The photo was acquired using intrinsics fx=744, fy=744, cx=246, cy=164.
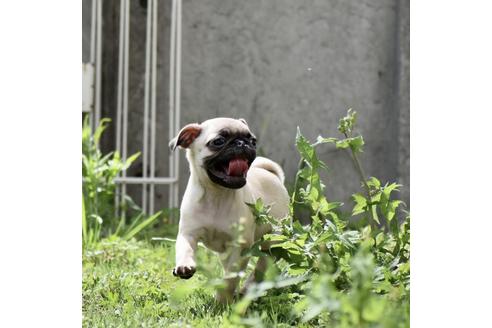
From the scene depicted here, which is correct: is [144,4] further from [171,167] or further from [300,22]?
[300,22]

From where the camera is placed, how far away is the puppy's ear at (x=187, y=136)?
214 centimetres

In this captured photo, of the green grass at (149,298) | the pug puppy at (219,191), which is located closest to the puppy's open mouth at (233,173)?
the pug puppy at (219,191)

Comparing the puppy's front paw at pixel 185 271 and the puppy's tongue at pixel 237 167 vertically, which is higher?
the puppy's tongue at pixel 237 167

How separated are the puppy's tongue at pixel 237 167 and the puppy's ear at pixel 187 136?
6.4 inches

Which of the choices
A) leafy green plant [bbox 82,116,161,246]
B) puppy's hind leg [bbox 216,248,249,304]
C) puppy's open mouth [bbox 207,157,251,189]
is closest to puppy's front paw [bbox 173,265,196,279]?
puppy's hind leg [bbox 216,248,249,304]

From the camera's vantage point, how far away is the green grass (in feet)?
6.21

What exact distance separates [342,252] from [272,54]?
1.01 metres

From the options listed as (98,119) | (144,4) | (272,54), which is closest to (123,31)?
(144,4)

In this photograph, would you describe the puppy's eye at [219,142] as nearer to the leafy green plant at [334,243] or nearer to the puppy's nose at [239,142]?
the puppy's nose at [239,142]

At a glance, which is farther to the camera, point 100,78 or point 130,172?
point 130,172

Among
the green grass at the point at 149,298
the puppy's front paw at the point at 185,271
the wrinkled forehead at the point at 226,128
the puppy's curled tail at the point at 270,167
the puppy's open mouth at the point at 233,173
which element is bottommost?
the green grass at the point at 149,298

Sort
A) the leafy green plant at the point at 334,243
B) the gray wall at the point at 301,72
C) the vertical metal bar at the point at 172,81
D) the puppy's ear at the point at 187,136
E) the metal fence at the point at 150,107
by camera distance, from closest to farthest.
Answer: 1. the leafy green plant at the point at 334,243
2. the puppy's ear at the point at 187,136
3. the gray wall at the point at 301,72
4. the metal fence at the point at 150,107
5. the vertical metal bar at the point at 172,81

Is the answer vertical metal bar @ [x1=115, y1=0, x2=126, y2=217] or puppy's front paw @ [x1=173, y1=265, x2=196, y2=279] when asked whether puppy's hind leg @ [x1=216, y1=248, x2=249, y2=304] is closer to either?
puppy's front paw @ [x1=173, y1=265, x2=196, y2=279]
